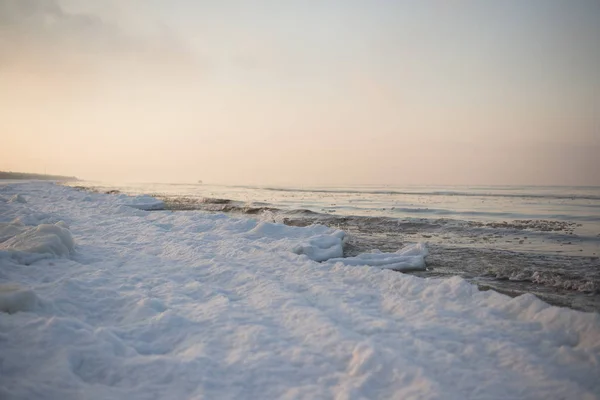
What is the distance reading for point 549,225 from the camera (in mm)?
15414

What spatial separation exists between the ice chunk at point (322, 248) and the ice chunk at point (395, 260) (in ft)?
2.62

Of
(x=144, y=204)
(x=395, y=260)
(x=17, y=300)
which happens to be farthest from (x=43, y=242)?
(x=144, y=204)

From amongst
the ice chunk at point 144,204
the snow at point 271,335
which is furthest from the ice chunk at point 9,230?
the ice chunk at point 144,204

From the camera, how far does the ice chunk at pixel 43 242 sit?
21.5 ft

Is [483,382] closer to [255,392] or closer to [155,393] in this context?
[255,392]

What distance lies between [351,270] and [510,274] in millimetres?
3977

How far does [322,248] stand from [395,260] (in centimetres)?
220

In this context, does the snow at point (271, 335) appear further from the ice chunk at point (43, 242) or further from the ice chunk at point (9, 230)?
the ice chunk at point (9, 230)

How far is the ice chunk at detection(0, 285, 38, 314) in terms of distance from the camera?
4.06 m

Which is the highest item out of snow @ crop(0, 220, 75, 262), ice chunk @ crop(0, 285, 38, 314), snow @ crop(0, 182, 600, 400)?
snow @ crop(0, 220, 75, 262)

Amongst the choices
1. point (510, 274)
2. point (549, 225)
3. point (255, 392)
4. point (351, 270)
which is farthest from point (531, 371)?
point (549, 225)

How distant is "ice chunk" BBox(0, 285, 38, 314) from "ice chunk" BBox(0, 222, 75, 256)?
275 cm

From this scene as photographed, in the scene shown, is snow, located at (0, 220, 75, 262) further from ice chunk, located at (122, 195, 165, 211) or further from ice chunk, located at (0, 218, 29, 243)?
ice chunk, located at (122, 195, 165, 211)

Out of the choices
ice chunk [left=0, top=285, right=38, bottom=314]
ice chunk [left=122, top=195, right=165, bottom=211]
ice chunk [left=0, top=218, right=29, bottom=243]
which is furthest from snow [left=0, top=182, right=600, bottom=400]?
ice chunk [left=122, top=195, right=165, bottom=211]
